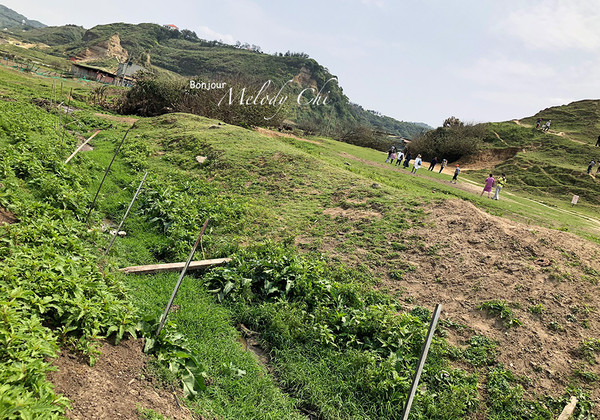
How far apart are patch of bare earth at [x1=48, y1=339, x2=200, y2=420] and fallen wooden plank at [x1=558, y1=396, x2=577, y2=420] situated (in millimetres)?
4358

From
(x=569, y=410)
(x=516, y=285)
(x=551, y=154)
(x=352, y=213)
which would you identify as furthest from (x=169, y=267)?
(x=551, y=154)

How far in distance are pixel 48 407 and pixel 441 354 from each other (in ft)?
15.4

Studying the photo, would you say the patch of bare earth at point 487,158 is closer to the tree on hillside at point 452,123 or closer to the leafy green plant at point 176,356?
the tree on hillside at point 452,123

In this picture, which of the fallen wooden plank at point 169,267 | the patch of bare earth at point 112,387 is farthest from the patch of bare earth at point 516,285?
the patch of bare earth at point 112,387

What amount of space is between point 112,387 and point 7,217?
3.35 meters

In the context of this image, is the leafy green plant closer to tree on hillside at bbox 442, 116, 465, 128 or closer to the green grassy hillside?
the green grassy hillside

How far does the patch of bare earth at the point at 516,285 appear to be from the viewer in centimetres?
502

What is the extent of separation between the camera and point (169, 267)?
6.18 m

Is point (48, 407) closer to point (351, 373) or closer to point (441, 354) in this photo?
point (351, 373)

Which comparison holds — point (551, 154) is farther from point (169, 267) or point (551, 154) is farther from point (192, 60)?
point (192, 60)

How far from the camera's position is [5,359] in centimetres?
245

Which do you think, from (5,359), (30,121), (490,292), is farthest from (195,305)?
(30,121)

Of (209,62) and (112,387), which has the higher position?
(209,62)

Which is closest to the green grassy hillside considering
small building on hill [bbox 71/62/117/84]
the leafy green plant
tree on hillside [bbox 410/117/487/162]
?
tree on hillside [bbox 410/117/487/162]
